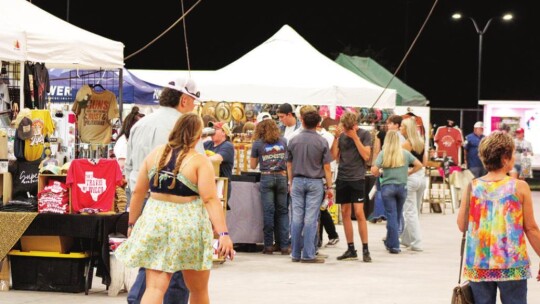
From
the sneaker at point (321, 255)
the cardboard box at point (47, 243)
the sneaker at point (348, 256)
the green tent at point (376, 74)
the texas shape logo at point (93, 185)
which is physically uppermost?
the green tent at point (376, 74)

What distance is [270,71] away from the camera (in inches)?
869

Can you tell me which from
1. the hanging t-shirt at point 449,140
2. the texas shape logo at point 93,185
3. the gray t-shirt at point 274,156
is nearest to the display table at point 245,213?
the gray t-shirt at point 274,156

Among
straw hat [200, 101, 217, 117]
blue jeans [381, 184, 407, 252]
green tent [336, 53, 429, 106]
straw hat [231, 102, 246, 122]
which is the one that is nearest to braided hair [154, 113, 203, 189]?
blue jeans [381, 184, 407, 252]

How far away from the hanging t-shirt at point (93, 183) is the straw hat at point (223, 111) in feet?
33.8

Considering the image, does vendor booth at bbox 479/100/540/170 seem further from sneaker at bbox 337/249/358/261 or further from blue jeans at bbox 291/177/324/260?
blue jeans at bbox 291/177/324/260

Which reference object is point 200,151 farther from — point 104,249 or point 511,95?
point 511,95

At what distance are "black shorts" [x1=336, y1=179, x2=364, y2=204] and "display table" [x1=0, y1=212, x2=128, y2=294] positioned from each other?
3942mm

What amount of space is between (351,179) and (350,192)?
0.16 meters

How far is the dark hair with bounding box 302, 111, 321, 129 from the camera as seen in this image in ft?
A: 44.5

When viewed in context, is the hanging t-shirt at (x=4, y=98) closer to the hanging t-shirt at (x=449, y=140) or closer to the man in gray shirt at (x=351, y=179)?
the man in gray shirt at (x=351, y=179)

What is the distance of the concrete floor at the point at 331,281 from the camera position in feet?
34.6

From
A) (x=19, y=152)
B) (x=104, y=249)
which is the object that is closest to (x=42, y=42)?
(x=19, y=152)

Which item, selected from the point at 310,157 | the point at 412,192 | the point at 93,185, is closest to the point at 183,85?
the point at 93,185

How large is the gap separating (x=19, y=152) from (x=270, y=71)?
11713 millimetres
